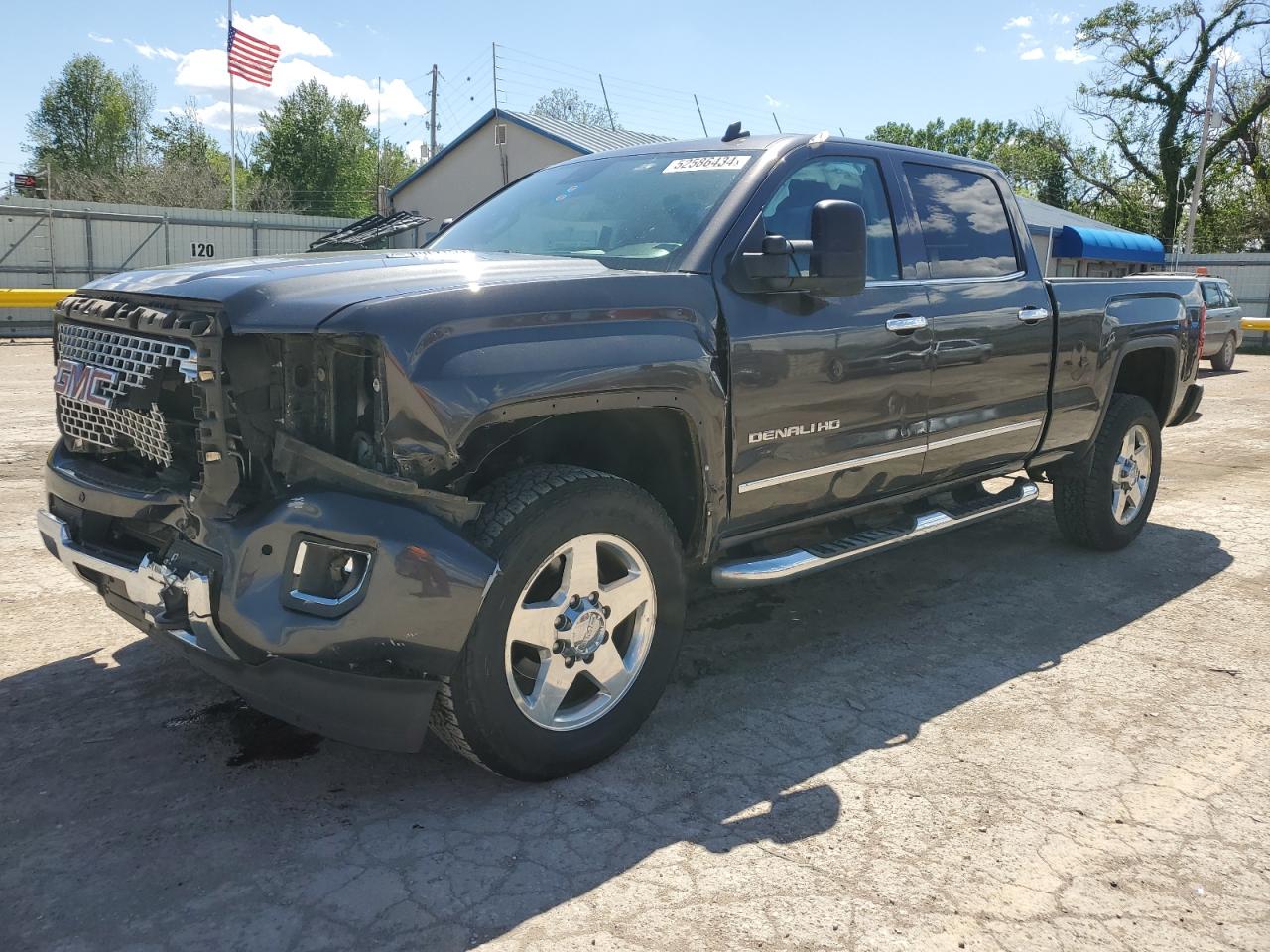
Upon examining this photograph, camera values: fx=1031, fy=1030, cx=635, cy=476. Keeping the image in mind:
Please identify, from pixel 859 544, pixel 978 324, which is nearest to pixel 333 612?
pixel 859 544

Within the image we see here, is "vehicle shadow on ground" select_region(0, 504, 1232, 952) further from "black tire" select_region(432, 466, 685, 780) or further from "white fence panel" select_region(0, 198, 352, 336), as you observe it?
"white fence panel" select_region(0, 198, 352, 336)

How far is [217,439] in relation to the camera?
2.72m

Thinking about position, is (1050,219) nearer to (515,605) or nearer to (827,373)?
(827,373)

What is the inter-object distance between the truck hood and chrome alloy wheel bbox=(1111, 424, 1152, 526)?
3.69 m

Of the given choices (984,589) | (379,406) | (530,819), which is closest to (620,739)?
(530,819)

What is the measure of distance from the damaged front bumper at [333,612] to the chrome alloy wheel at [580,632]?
28 cm

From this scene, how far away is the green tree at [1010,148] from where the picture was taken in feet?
163

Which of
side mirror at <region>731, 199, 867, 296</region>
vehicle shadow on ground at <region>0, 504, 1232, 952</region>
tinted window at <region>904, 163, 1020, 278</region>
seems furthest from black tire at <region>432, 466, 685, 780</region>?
tinted window at <region>904, 163, 1020, 278</region>

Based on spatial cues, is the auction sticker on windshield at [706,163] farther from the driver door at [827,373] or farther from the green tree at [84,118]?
the green tree at [84,118]

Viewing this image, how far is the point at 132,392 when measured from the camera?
292cm

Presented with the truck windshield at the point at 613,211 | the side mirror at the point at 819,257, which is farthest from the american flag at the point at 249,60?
the side mirror at the point at 819,257

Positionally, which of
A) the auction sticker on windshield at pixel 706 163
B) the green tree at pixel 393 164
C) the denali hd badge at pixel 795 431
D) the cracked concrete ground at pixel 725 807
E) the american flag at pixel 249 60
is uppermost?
the green tree at pixel 393 164

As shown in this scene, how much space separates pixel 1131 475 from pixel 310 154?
188ft

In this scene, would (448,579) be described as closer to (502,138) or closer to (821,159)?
(821,159)
